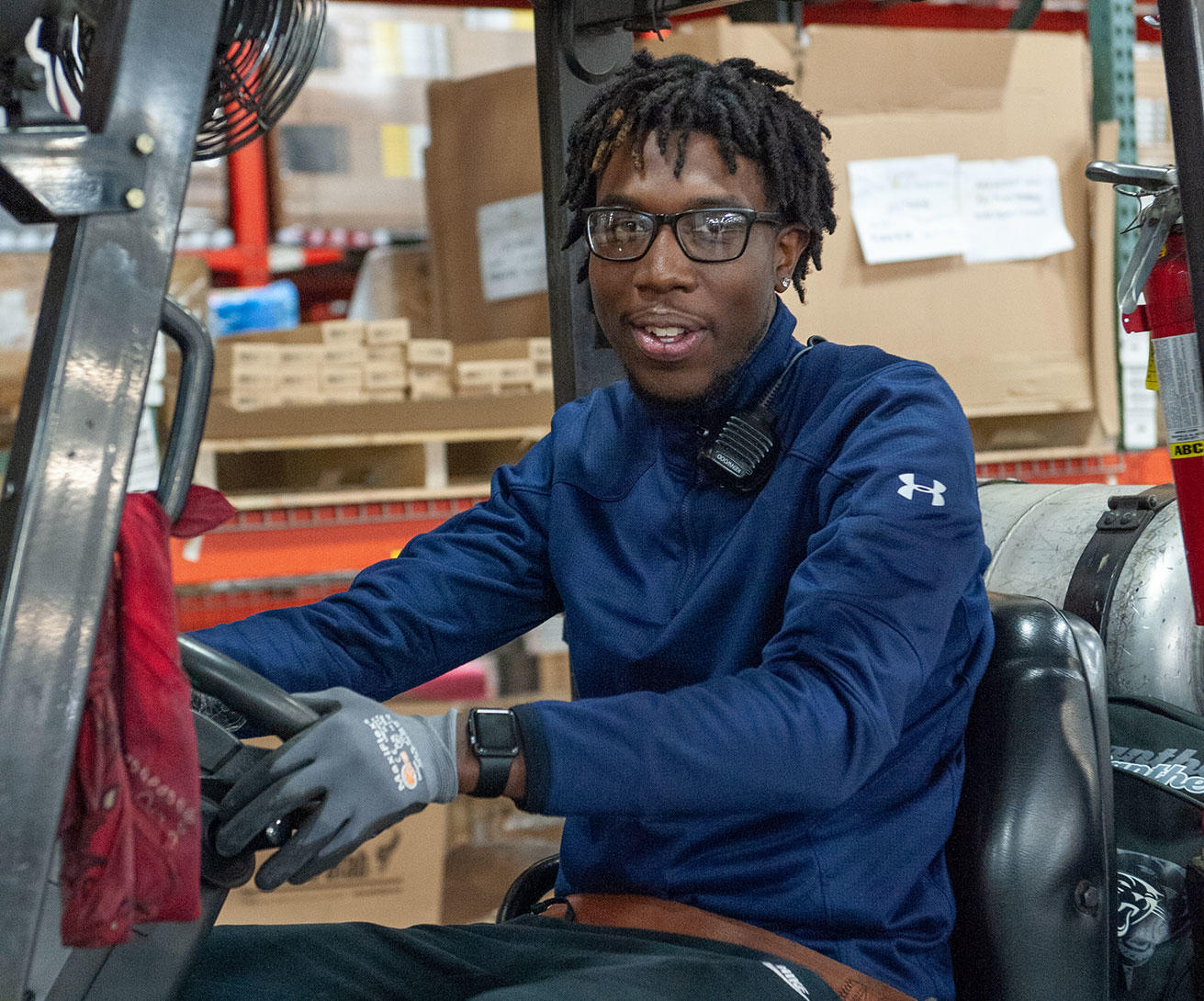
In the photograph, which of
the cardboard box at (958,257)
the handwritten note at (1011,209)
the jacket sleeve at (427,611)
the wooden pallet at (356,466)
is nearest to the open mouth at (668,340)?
the jacket sleeve at (427,611)

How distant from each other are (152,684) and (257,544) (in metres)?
3.02

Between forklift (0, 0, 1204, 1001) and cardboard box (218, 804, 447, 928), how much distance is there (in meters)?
2.31

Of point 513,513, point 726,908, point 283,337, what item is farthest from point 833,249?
point 726,908

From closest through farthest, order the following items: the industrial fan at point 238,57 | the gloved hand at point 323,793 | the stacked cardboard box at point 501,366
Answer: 1. the gloved hand at point 323,793
2. the industrial fan at point 238,57
3. the stacked cardboard box at point 501,366

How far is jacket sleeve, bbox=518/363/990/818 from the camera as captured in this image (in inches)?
55.6

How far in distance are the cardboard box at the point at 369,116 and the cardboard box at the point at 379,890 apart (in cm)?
273

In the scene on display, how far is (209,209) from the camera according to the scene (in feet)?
18.5

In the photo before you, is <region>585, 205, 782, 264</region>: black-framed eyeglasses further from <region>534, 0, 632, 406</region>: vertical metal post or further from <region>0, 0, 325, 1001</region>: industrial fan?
<region>0, 0, 325, 1001</region>: industrial fan

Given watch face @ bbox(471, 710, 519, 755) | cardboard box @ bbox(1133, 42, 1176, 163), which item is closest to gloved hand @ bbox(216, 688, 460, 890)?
watch face @ bbox(471, 710, 519, 755)

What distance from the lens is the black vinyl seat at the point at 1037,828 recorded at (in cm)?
170

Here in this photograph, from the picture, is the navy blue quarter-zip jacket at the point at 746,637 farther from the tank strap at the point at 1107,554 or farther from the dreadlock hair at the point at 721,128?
the tank strap at the point at 1107,554

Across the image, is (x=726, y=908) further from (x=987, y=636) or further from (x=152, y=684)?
(x=152, y=684)

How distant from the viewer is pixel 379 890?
12.3 ft

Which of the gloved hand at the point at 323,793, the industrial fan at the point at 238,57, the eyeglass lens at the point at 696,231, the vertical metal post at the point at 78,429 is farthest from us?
the eyeglass lens at the point at 696,231
